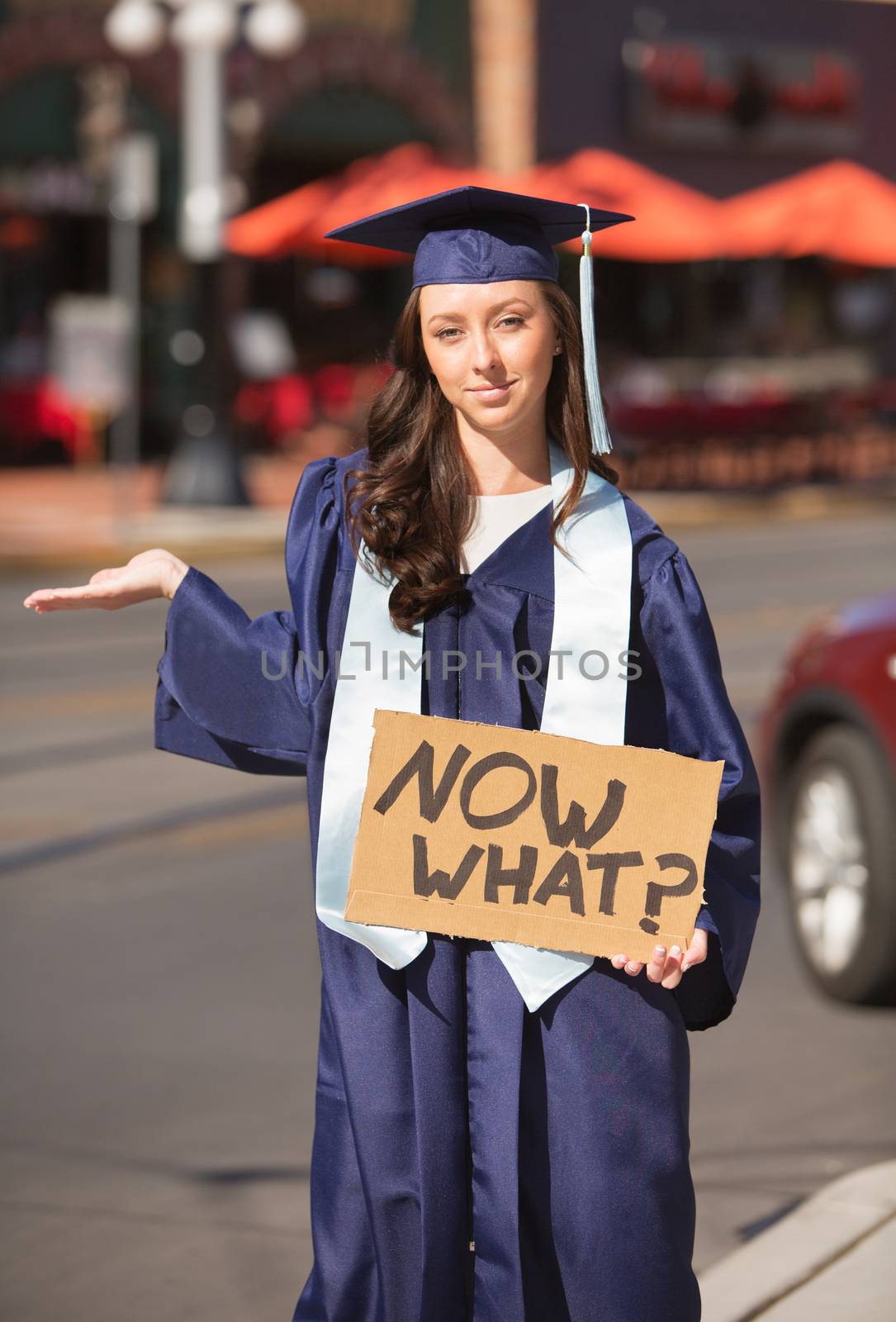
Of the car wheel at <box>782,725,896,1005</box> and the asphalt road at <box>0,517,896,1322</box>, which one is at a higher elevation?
the car wheel at <box>782,725,896,1005</box>

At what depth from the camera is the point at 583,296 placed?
2.94 meters

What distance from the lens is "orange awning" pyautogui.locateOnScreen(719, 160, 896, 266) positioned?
2175 centimetres

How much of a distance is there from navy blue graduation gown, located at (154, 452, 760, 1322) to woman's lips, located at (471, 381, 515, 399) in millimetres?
180

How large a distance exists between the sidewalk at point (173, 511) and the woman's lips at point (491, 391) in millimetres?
13709

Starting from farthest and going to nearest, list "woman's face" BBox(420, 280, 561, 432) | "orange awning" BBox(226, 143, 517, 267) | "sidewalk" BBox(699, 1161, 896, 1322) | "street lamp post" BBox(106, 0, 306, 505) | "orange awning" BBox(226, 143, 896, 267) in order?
"orange awning" BBox(226, 143, 896, 267) < "orange awning" BBox(226, 143, 517, 267) < "street lamp post" BBox(106, 0, 306, 505) < "sidewalk" BBox(699, 1161, 896, 1322) < "woman's face" BBox(420, 280, 561, 432)

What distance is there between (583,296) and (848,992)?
11.0ft

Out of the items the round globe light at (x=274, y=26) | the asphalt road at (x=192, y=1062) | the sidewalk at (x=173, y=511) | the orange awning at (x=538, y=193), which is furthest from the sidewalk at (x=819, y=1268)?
the orange awning at (x=538, y=193)

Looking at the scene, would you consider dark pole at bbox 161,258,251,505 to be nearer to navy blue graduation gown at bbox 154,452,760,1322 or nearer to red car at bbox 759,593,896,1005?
red car at bbox 759,593,896,1005

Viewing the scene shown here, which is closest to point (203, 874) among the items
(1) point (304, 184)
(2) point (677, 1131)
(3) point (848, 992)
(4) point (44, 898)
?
(4) point (44, 898)

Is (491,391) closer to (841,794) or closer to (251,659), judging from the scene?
(251,659)

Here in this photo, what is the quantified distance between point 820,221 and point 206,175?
7.02m

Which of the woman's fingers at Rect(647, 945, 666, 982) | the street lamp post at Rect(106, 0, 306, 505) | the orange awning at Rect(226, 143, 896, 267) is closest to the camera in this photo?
the woman's fingers at Rect(647, 945, 666, 982)

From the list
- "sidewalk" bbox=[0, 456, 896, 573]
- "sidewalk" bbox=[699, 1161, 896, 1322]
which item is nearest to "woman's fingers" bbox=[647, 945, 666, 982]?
"sidewalk" bbox=[699, 1161, 896, 1322]

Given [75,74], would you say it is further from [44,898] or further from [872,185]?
[44,898]
